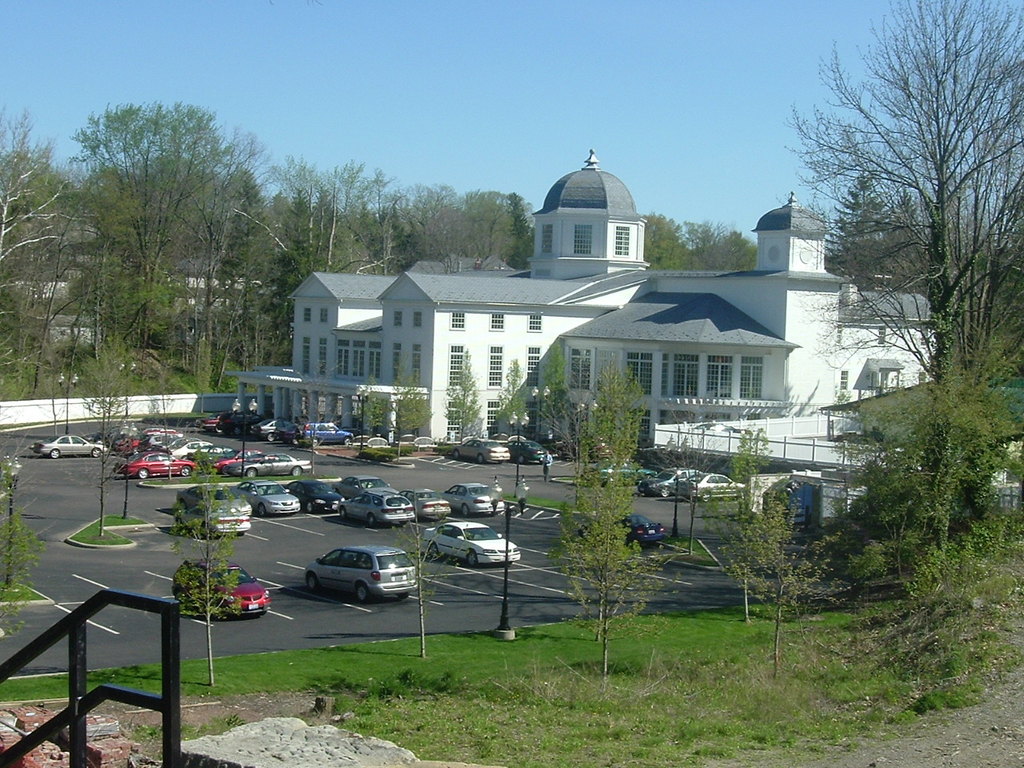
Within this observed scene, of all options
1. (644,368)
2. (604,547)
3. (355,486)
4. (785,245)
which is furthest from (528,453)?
(604,547)

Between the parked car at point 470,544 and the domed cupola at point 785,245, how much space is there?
32.6 metres

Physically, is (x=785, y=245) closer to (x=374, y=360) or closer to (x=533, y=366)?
(x=533, y=366)

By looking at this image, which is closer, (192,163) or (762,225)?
(762,225)

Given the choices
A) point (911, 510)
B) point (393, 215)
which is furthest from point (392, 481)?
point (393, 215)

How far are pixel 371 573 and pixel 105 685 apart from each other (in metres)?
23.2

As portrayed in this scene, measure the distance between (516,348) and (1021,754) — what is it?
49.9 m

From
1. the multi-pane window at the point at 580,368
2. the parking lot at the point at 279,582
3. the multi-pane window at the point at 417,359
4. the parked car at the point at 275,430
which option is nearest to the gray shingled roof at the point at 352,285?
the multi-pane window at the point at 417,359

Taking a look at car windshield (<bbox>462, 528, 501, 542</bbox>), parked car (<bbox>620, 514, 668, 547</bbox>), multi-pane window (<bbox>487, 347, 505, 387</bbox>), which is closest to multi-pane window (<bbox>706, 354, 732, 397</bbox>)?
multi-pane window (<bbox>487, 347, 505, 387</bbox>)

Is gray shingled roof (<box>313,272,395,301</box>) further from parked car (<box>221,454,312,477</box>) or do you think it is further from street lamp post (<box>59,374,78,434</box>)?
parked car (<box>221,454,312,477</box>)

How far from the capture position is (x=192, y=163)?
84875 mm

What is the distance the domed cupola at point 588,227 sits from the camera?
234 feet

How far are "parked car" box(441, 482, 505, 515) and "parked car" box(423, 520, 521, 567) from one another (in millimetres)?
7169

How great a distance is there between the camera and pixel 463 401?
58.6 meters

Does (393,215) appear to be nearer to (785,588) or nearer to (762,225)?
(762,225)
